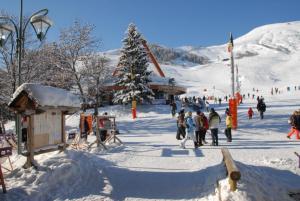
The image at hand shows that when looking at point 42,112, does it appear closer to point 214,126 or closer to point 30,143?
point 30,143

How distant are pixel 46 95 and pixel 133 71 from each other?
3354 centimetres

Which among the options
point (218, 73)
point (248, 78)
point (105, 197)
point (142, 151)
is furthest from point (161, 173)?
point (218, 73)

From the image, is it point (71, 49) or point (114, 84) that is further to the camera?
point (114, 84)

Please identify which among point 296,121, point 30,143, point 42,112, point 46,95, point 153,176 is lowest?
point 153,176

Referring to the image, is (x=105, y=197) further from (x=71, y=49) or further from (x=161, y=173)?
(x=71, y=49)

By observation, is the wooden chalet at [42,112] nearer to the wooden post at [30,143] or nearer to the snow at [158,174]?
the wooden post at [30,143]

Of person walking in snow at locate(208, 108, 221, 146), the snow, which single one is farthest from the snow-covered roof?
person walking in snow at locate(208, 108, 221, 146)

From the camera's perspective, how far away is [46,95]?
10773mm

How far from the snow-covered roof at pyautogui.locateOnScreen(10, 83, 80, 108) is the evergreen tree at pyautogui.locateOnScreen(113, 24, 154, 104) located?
30924 millimetres

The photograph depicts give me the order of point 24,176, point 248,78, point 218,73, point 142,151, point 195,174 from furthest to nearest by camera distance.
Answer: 1. point 218,73
2. point 248,78
3. point 142,151
4. point 195,174
5. point 24,176

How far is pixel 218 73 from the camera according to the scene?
164875mm

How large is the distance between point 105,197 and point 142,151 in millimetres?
7792

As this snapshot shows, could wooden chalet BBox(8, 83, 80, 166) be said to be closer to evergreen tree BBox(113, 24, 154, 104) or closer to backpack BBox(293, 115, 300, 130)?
backpack BBox(293, 115, 300, 130)

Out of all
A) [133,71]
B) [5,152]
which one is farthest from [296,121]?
[133,71]
